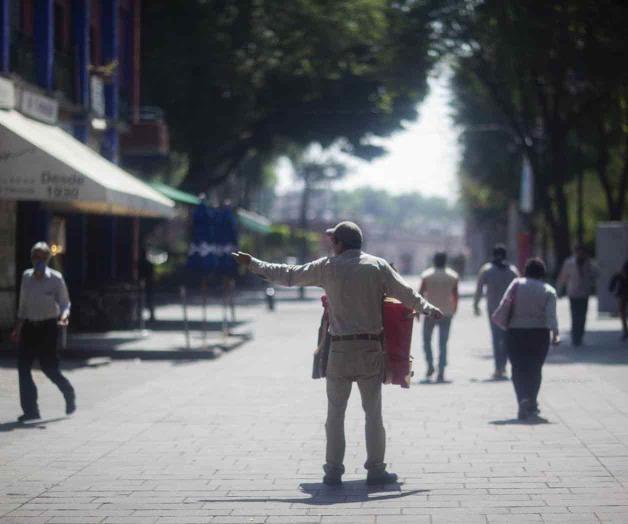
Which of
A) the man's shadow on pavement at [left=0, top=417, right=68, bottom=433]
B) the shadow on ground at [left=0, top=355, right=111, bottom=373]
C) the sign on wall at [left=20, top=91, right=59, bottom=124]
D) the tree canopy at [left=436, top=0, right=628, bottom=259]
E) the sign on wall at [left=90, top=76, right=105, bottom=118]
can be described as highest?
the tree canopy at [left=436, top=0, right=628, bottom=259]

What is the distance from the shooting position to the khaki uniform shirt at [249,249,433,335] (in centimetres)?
891

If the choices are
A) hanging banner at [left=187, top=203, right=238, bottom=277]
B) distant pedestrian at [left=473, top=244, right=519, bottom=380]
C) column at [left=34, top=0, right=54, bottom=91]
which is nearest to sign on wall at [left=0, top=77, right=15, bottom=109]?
column at [left=34, top=0, right=54, bottom=91]

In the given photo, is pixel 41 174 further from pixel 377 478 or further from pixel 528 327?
pixel 377 478

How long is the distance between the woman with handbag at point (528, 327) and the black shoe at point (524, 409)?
6.2 inches

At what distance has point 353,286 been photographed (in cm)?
891

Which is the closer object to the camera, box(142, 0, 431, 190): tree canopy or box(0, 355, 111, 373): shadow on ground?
box(0, 355, 111, 373): shadow on ground

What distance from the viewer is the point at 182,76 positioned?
38656mm

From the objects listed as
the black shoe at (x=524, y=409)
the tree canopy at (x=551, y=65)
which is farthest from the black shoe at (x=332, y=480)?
the tree canopy at (x=551, y=65)

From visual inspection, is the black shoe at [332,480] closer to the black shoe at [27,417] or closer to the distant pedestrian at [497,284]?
the black shoe at [27,417]

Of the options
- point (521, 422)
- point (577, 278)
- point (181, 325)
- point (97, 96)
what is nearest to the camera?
point (521, 422)

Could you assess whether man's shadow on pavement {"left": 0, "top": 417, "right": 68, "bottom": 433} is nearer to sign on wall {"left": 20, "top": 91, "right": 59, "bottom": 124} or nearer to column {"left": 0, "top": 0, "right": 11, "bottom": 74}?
column {"left": 0, "top": 0, "right": 11, "bottom": 74}

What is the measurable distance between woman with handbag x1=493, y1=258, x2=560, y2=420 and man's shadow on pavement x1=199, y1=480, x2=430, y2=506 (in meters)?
4.03

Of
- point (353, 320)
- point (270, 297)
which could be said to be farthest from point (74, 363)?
point (270, 297)

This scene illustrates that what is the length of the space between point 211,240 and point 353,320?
13.9 meters
